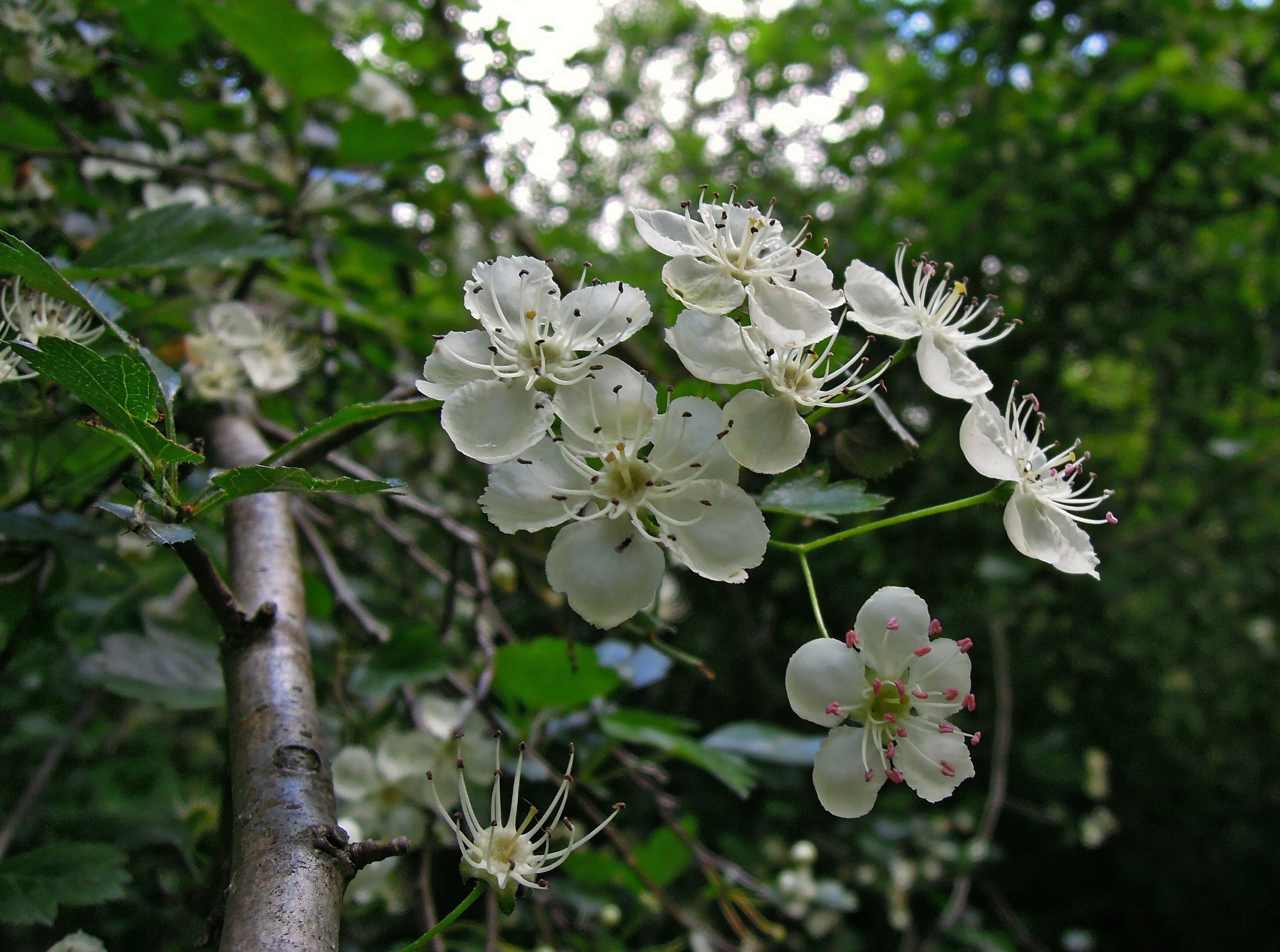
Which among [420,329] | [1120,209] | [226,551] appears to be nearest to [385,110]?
[420,329]

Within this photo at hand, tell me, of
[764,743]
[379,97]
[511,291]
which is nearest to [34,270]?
[511,291]

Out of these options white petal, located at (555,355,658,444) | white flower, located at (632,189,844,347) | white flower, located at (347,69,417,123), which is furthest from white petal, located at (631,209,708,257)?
white flower, located at (347,69,417,123)

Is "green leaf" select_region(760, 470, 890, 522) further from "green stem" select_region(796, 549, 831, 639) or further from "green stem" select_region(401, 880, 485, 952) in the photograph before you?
"green stem" select_region(401, 880, 485, 952)

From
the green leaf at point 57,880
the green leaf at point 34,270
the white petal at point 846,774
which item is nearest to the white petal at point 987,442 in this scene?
the white petal at point 846,774

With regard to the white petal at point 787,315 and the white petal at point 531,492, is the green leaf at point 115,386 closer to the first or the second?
the white petal at point 531,492

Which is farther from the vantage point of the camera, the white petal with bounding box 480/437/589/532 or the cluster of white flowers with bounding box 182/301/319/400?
the cluster of white flowers with bounding box 182/301/319/400

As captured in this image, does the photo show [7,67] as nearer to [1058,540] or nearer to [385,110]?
[385,110]
